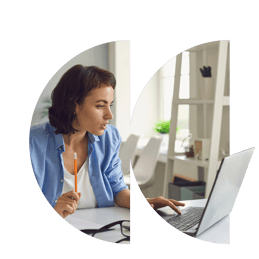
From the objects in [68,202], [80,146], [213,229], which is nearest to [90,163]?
[80,146]

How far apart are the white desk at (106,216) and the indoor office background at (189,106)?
0.17m

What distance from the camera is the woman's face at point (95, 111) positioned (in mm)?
1583

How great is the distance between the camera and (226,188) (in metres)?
1.67

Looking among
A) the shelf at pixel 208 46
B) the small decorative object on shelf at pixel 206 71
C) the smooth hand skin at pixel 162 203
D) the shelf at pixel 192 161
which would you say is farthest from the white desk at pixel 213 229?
the shelf at pixel 208 46

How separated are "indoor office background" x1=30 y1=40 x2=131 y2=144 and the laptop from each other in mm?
460

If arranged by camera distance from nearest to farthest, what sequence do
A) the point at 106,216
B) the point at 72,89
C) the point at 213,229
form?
the point at 72,89, the point at 106,216, the point at 213,229

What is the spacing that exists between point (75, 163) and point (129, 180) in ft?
0.87

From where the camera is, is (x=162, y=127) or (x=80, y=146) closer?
(x=80, y=146)

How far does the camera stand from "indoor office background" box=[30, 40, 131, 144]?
1.60 meters

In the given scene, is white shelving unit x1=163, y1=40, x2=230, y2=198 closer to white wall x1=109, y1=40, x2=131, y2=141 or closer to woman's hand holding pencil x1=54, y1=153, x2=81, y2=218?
white wall x1=109, y1=40, x2=131, y2=141

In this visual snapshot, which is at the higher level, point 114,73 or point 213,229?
point 114,73

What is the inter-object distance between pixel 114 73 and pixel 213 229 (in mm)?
872

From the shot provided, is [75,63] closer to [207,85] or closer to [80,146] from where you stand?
[80,146]

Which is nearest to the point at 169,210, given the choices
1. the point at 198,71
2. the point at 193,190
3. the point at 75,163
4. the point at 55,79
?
the point at 193,190
